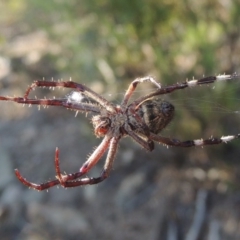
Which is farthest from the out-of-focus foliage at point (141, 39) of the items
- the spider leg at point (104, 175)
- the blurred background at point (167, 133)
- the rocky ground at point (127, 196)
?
the spider leg at point (104, 175)

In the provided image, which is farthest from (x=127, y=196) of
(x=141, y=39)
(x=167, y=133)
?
(x=141, y=39)

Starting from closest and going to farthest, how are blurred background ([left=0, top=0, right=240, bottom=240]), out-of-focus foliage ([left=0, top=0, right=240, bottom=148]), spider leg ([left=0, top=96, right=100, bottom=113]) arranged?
1. spider leg ([left=0, top=96, right=100, bottom=113])
2. blurred background ([left=0, top=0, right=240, bottom=240])
3. out-of-focus foliage ([left=0, top=0, right=240, bottom=148])

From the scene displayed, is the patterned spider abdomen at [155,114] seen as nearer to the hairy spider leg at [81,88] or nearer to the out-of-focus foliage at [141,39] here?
the hairy spider leg at [81,88]

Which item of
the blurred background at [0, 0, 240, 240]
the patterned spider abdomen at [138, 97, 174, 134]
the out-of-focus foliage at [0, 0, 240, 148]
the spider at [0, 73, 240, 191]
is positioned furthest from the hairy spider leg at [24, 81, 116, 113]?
the out-of-focus foliage at [0, 0, 240, 148]

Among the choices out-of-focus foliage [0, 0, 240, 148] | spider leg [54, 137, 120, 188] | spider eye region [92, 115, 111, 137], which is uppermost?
out-of-focus foliage [0, 0, 240, 148]

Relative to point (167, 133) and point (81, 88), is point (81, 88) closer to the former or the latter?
point (81, 88)

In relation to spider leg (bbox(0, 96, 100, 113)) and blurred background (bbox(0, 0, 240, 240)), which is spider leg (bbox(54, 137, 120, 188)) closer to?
spider leg (bbox(0, 96, 100, 113))

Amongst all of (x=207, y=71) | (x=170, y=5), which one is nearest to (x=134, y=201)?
(x=207, y=71)
